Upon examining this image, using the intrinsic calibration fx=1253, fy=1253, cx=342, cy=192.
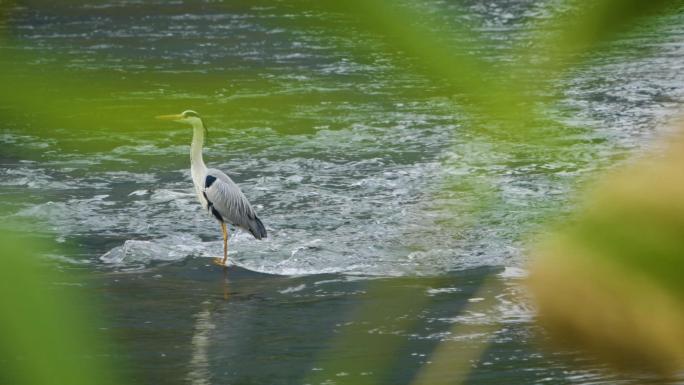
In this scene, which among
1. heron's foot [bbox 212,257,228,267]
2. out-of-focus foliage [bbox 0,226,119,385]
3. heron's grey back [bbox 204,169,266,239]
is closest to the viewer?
out-of-focus foliage [bbox 0,226,119,385]

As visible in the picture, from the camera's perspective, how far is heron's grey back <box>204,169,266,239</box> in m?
5.70

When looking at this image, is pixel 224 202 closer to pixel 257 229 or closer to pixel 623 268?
pixel 257 229

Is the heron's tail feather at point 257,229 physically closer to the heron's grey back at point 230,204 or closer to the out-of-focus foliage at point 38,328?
the heron's grey back at point 230,204

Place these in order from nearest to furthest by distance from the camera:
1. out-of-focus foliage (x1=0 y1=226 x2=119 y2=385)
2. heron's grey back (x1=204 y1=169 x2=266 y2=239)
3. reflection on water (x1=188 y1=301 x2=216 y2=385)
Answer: out-of-focus foliage (x1=0 y1=226 x2=119 y2=385) → reflection on water (x1=188 y1=301 x2=216 y2=385) → heron's grey back (x1=204 y1=169 x2=266 y2=239)

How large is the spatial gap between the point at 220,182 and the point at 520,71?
5533mm

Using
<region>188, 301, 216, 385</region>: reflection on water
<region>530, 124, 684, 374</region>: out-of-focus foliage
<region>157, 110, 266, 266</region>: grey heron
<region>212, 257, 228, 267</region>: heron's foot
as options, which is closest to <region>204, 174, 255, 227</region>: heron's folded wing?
<region>157, 110, 266, 266</region>: grey heron

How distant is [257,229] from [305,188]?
3.71 ft

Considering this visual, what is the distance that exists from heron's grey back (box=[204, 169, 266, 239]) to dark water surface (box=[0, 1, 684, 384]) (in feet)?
0.58

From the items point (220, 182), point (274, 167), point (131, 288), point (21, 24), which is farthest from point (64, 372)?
point (274, 167)

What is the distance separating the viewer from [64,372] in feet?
0.77

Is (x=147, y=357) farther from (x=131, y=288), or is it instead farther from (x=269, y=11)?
(x=269, y=11)

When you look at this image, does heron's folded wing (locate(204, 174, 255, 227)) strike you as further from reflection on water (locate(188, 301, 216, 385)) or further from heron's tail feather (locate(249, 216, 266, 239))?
reflection on water (locate(188, 301, 216, 385))

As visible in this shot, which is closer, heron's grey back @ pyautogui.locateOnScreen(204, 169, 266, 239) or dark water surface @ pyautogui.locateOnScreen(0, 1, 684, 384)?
dark water surface @ pyautogui.locateOnScreen(0, 1, 684, 384)

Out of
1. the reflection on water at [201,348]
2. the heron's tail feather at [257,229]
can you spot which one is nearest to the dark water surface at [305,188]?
the reflection on water at [201,348]
